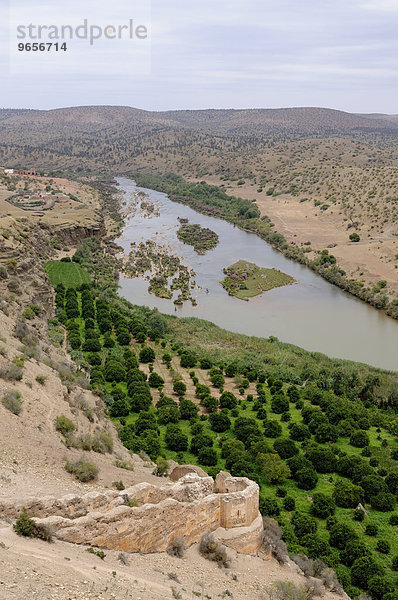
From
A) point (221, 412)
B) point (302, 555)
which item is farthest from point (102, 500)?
point (221, 412)

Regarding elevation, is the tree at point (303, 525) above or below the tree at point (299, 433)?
above

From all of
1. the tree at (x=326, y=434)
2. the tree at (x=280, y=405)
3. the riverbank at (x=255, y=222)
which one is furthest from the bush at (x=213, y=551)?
the riverbank at (x=255, y=222)

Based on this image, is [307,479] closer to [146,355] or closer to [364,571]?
[364,571]

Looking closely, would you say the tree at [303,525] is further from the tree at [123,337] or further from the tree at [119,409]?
the tree at [123,337]

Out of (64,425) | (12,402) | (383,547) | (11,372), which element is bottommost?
(383,547)

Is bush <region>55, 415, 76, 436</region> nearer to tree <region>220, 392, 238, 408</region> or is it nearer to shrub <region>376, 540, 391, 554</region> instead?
shrub <region>376, 540, 391, 554</region>

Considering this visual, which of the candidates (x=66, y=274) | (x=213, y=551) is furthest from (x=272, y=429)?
(x=66, y=274)

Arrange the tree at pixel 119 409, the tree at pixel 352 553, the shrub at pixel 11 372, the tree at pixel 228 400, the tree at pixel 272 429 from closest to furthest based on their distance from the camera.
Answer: the tree at pixel 352 553
the shrub at pixel 11 372
the tree at pixel 272 429
the tree at pixel 119 409
the tree at pixel 228 400
